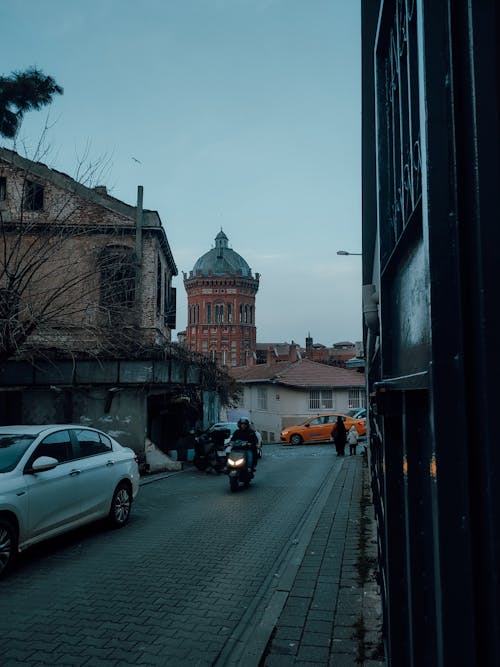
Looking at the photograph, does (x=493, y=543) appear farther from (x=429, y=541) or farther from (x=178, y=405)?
(x=178, y=405)

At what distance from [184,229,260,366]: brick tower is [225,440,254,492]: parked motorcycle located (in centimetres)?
8339

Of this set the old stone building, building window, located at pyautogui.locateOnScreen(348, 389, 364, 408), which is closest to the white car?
the old stone building

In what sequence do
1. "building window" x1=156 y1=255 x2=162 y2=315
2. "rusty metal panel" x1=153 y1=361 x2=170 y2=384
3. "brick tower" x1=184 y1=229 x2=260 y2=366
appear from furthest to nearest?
"brick tower" x1=184 y1=229 x2=260 y2=366 < "building window" x1=156 y1=255 x2=162 y2=315 < "rusty metal panel" x1=153 y1=361 x2=170 y2=384

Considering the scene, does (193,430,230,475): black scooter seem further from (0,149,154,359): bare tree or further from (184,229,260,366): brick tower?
(184,229,260,366): brick tower

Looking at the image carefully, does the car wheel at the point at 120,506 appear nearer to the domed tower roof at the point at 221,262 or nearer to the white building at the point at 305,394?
the white building at the point at 305,394

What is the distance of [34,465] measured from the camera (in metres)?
7.16

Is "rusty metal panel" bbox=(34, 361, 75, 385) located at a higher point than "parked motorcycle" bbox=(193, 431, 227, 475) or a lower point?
higher

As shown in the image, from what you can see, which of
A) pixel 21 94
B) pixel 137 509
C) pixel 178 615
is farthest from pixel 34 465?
pixel 21 94

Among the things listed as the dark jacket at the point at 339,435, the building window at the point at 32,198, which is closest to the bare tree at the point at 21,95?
the building window at the point at 32,198

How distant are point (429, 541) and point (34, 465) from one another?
21.4 feet

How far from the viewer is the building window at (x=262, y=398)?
43.9 meters

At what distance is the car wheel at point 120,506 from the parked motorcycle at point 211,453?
27.3 feet

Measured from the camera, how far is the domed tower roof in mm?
98938

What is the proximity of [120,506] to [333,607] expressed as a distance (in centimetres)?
498
